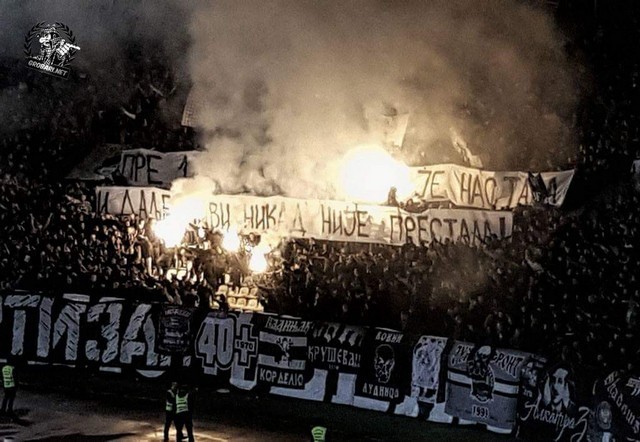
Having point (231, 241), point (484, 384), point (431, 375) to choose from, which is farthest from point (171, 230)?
point (484, 384)

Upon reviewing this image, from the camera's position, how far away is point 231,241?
59.1 ft

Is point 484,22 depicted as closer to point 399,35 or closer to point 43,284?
point 399,35

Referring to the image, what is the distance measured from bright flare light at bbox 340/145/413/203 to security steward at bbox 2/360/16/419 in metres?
5.95

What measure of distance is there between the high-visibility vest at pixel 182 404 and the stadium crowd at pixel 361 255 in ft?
10.2

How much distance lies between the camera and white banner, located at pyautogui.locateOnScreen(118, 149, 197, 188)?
60.7 feet

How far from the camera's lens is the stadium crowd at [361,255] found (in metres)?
13.1

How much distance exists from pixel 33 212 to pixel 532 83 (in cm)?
982

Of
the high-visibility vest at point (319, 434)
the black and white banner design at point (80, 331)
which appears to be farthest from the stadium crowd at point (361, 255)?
the high-visibility vest at point (319, 434)

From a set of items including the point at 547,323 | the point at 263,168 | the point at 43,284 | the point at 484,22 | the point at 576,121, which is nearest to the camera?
the point at 547,323

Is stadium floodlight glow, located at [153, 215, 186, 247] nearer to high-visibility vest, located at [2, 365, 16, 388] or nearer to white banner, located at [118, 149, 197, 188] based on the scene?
white banner, located at [118, 149, 197, 188]

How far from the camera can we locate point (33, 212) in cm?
1952

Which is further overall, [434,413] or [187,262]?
[187,262]

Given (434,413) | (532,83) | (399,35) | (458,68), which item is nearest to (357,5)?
(399,35)

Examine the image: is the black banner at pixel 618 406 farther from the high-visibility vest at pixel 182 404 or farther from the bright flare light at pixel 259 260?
the bright flare light at pixel 259 260
